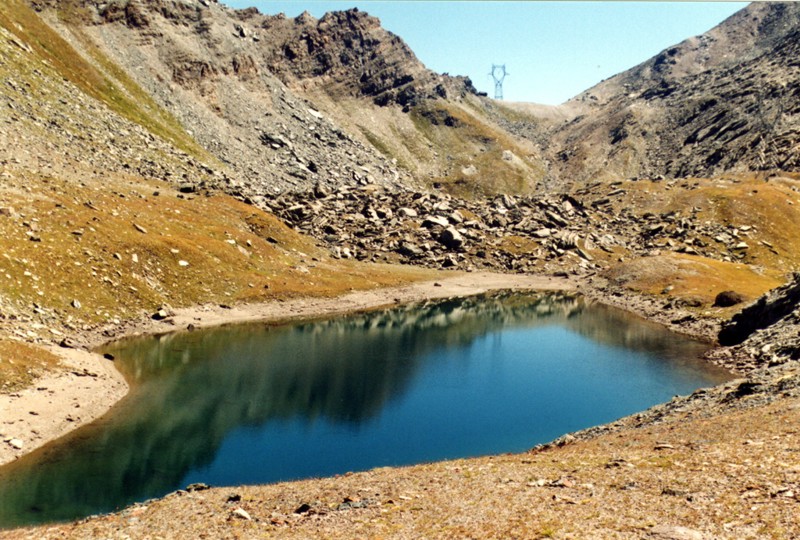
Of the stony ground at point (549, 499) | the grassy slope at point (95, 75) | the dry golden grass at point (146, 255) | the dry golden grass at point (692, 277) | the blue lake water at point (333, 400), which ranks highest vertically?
the grassy slope at point (95, 75)

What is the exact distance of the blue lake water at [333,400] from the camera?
42.3 metres

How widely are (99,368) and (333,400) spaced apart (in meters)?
24.5

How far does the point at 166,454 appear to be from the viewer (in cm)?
4625

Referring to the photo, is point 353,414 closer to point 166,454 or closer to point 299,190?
point 166,454

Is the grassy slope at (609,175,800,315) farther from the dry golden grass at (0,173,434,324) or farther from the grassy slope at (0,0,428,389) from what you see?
the dry golden grass at (0,173,434,324)

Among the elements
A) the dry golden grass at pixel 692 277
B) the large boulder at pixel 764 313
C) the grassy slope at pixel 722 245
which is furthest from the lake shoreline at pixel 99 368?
the large boulder at pixel 764 313

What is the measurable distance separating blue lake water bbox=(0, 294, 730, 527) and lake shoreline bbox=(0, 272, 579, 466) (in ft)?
5.21

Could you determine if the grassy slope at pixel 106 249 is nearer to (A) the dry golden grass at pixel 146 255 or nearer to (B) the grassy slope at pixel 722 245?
(A) the dry golden grass at pixel 146 255

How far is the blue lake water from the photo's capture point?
42.3 m

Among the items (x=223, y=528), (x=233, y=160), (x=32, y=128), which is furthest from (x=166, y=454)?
(x=233, y=160)

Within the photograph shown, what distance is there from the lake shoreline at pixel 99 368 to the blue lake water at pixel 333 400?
1589mm

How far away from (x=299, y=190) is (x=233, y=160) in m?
22.7

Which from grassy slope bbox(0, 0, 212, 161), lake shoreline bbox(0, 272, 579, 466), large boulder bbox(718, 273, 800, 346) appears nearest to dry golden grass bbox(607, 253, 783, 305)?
large boulder bbox(718, 273, 800, 346)

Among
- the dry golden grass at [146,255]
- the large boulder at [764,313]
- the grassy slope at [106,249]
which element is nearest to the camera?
the grassy slope at [106,249]
